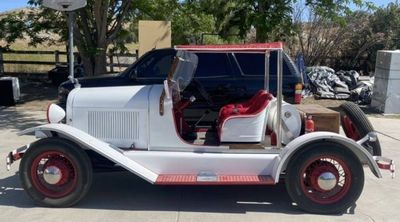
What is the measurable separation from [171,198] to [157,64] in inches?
151

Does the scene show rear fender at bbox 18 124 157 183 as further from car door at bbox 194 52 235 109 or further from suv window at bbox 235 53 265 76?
suv window at bbox 235 53 265 76

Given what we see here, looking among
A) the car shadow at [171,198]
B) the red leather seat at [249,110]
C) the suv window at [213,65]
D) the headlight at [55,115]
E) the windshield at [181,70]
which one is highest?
the windshield at [181,70]

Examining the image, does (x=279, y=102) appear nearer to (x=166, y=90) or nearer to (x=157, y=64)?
(x=166, y=90)

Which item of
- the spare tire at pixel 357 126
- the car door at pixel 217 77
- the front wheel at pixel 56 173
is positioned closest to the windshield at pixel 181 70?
the front wheel at pixel 56 173

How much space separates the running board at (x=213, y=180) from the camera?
17.6ft

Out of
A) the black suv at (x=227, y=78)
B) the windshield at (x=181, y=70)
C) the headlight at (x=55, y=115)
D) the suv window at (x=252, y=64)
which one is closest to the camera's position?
the windshield at (x=181, y=70)

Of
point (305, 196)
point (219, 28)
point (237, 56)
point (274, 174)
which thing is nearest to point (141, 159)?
point (274, 174)

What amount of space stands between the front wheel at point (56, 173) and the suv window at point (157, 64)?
3.92m

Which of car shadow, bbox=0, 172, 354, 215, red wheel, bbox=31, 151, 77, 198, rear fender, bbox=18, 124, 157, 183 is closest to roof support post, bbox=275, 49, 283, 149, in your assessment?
car shadow, bbox=0, 172, 354, 215

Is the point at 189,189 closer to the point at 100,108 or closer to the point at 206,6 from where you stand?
the point at 100,108

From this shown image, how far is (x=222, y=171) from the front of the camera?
18.3 ft

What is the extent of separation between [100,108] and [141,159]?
0.74 meters

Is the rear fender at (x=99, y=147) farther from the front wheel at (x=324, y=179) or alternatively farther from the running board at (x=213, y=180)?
the front wheel at (x=324, y=179)

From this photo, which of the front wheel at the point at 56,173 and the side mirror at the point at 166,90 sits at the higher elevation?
the side mirror at the point at 166,90
